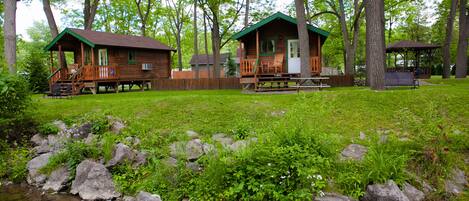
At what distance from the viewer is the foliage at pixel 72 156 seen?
662 centimetres

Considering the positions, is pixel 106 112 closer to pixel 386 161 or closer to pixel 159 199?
pixel 159 199

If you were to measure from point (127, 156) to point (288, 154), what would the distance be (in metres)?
3.50

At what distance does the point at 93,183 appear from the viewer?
5.96 meters

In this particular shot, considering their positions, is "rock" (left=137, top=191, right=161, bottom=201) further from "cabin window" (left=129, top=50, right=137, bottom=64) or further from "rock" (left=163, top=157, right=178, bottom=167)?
"cabin window" (left=129, top=50, right=137, bottom=64)

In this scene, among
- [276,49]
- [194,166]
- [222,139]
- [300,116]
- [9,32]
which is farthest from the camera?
[276,49]

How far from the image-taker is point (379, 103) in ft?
26.3

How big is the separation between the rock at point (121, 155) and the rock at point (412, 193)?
5.02 m

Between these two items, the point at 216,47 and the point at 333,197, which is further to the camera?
the point at 216,47

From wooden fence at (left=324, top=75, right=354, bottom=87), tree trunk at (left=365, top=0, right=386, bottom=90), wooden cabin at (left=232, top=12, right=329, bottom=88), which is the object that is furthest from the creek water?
wooden fence at (left=324, top=75, right=354, bottom=87)

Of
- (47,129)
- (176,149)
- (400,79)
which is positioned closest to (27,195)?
(47,129)

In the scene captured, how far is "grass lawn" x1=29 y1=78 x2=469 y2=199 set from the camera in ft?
18.1

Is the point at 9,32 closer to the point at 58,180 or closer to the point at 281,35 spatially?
the point at 58,180

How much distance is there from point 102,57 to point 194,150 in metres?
14.8

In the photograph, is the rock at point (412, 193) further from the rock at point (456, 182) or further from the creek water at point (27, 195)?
the creek water at point (27, 195)
